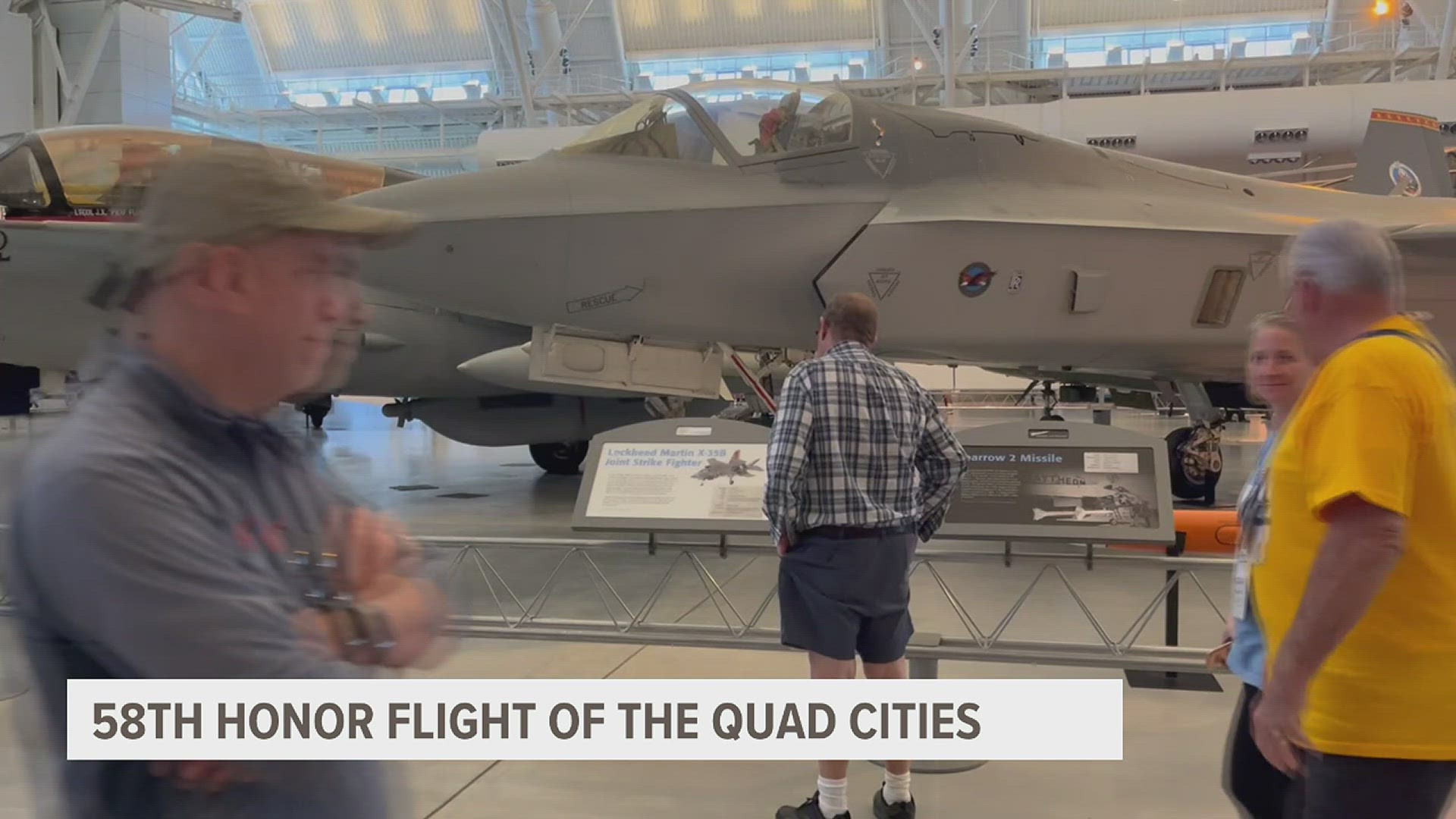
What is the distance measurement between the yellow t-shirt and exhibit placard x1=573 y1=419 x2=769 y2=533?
92.2 inches

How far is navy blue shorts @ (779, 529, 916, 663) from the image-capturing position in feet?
8.89

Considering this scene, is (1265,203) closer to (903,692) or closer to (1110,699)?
(1110,699)

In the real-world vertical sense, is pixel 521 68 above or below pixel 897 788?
above

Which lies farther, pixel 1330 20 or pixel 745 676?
pixel 1330 20

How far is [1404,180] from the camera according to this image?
1191cm

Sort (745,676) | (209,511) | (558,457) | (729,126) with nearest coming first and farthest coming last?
(209,511) < (745,676) < (729,126) < (558,457)

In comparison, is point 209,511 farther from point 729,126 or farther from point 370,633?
point 729,126

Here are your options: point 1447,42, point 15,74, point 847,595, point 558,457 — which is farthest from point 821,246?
point 1447,42

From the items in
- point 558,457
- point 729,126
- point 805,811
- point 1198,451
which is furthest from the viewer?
point 558,457

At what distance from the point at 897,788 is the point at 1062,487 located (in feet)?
5.21

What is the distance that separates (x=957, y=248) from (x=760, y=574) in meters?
2.42

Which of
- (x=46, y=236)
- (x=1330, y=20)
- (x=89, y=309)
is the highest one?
(x=1330, y=20)

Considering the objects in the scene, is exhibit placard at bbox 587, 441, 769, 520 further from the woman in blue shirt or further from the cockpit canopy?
the cockpit canopy

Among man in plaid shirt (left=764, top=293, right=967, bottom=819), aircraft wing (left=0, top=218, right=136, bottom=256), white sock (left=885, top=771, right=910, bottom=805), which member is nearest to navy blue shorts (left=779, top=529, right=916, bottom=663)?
man in plaid shirt (left=764, top=293, right=967, bottom=819)
